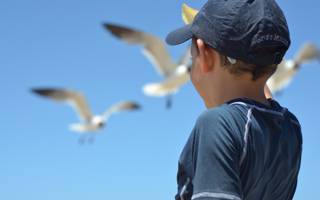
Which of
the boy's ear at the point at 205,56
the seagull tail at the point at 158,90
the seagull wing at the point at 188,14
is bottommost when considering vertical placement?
the boy's ear at the point at 205,56

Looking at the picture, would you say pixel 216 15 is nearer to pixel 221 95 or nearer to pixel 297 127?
pixel 221 95

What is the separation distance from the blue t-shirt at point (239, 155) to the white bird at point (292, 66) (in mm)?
15075

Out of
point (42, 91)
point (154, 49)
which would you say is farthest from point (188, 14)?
point (42, 91)

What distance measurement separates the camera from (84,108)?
20219 mm

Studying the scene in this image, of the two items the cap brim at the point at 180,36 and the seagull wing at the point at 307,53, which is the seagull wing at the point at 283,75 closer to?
the seagull wing at the point at 307,53

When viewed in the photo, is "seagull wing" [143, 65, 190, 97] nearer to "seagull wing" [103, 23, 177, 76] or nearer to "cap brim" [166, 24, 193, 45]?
"seagull wing" [103, 23, 177, 76]

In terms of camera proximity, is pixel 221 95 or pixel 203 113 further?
pixel 221 95

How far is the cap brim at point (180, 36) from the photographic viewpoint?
1.56 metres

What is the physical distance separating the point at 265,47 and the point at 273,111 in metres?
0.16

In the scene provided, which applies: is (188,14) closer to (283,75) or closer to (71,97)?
(283,75)

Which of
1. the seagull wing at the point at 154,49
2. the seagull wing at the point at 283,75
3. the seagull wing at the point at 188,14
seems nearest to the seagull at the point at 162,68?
the seagull wing at the point at 154,49

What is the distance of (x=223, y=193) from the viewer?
51.8 inches

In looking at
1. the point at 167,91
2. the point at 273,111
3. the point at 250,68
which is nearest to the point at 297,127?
the point at 273,111

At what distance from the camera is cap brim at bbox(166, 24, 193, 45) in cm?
156
